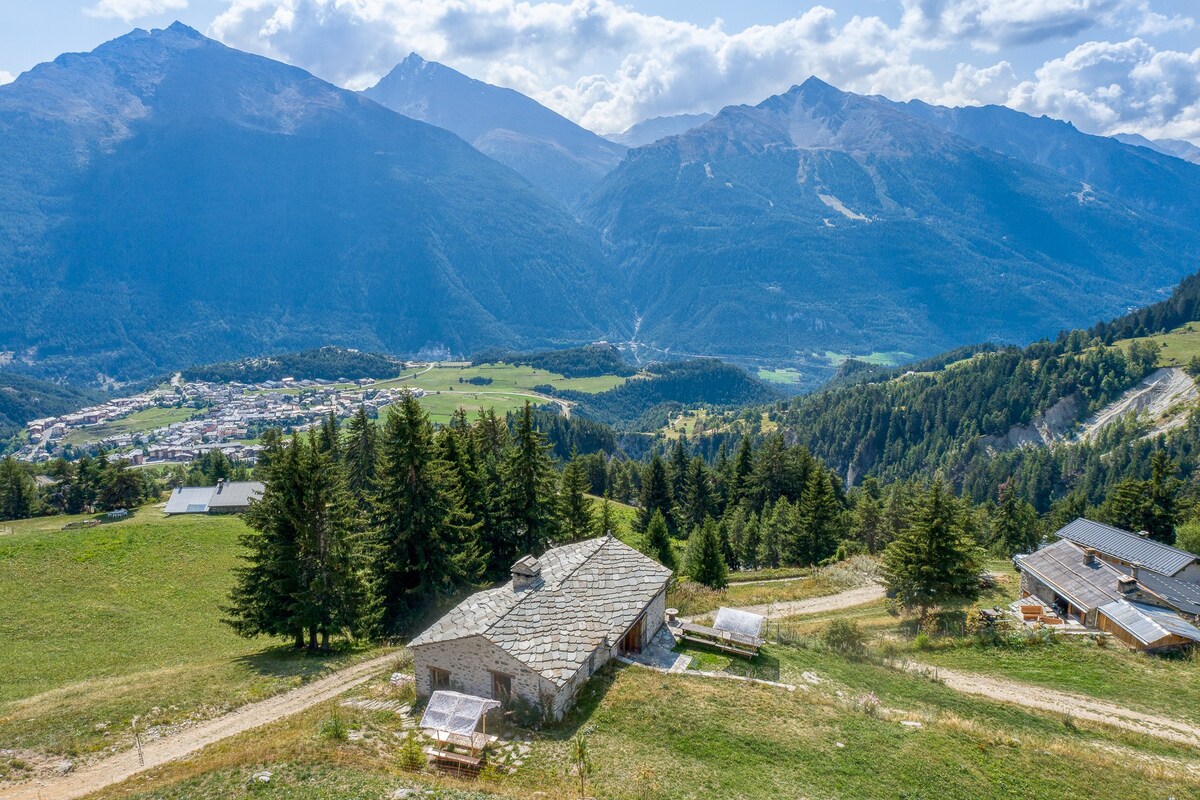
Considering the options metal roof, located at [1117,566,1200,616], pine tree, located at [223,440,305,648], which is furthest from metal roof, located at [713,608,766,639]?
metal roof, located at [1117,566,1200,616]

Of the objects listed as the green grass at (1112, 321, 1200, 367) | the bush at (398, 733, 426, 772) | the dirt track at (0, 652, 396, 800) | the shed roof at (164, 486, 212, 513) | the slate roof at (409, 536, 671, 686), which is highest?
the green grass at (1112, 321, 1200, 367)

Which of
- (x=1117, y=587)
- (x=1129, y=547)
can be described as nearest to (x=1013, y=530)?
(x=1129, y=547)

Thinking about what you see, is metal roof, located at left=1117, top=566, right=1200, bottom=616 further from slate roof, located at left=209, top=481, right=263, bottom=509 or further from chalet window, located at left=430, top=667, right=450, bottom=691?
slate roof, located at left=209, top=481, right=263, bottom=509

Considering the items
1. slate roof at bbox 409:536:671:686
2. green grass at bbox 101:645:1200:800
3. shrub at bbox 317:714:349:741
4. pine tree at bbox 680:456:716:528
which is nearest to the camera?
green grass at bbox 101:645:1200:800

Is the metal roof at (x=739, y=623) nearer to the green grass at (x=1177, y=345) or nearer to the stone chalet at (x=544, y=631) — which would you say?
the stone chalet at (x=544, y=631)

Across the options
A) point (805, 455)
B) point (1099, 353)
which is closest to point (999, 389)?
point (1099, 353)

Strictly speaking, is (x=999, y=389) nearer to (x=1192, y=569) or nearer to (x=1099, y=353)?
(x=1099, y=353)

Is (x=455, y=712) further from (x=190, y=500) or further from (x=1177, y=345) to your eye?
(x=1177, y=345)
